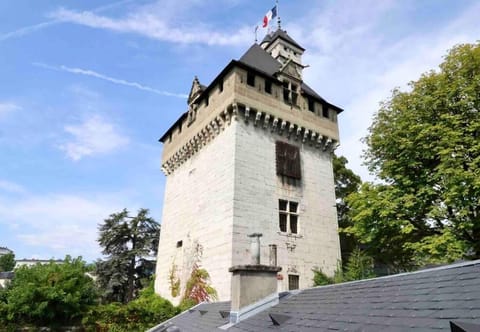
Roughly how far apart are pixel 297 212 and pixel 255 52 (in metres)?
11.9

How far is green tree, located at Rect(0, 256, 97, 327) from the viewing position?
17.8 metres

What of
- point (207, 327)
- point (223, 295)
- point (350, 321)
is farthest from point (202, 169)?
point (350, 321)

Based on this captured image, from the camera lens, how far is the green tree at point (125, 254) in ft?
96.0

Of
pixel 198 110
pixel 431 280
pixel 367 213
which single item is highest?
pixel 198 110

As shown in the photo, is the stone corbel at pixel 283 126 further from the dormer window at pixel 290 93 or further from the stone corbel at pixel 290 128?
the dormer window at pixel 290 93

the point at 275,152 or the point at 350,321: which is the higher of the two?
the point at 275,152

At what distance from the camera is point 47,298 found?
17906 mm

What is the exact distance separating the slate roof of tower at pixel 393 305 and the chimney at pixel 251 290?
317 millimetres

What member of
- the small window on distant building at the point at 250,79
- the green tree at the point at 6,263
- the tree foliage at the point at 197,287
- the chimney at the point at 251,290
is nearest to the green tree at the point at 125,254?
the tree foliage at the point at 197,287

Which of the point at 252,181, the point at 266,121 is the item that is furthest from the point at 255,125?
the point at 252,181

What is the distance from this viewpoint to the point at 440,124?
1333 centimetres

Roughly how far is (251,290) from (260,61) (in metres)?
17.6

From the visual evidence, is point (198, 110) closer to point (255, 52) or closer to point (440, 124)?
point (255, 52)

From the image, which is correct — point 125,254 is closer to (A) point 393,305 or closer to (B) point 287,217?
(B) point 287,217
